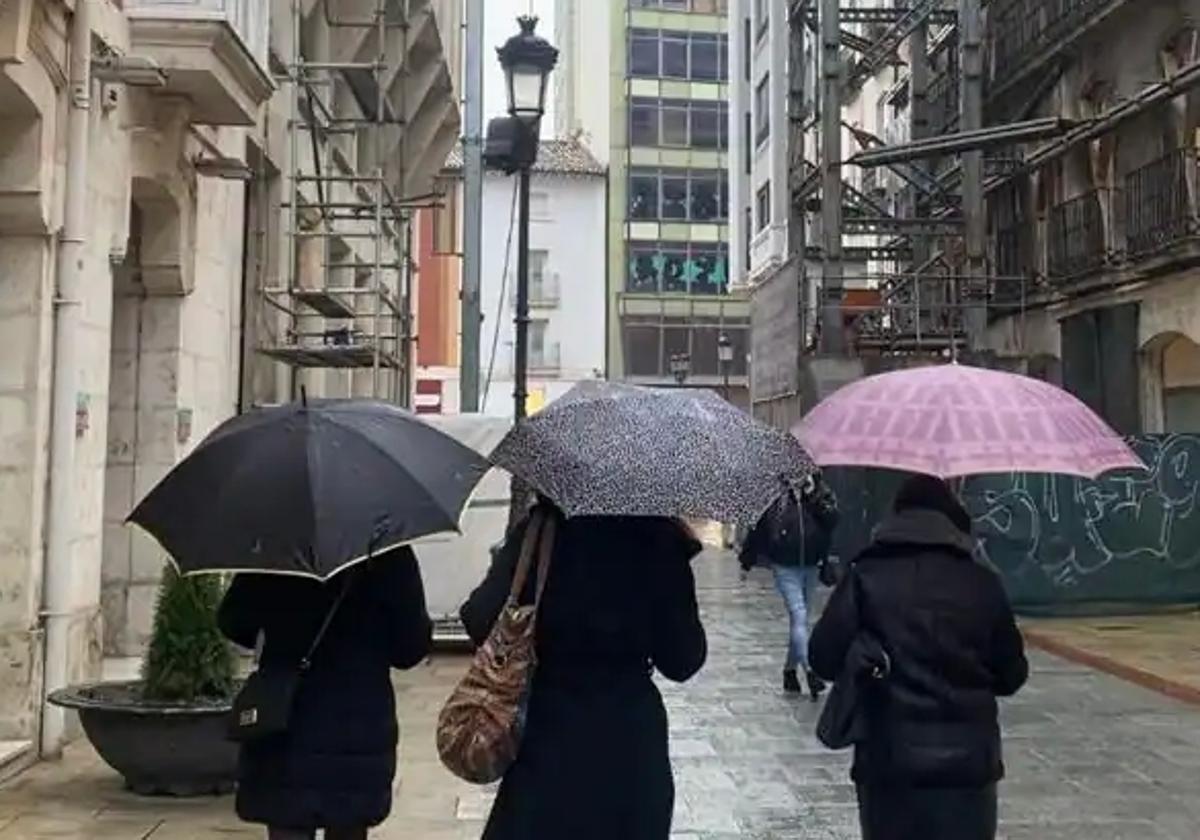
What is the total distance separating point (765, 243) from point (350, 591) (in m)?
31.1

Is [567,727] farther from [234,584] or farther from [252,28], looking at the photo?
[252,28]

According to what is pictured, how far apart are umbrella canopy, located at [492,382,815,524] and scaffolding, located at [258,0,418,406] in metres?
11.9

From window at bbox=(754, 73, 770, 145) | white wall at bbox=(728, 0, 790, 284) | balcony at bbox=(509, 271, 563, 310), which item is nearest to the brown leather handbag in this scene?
white wall at bbox=(728, 0, 790, 284)

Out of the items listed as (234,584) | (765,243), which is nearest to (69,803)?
(234,584)

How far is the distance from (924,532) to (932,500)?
0.44ft

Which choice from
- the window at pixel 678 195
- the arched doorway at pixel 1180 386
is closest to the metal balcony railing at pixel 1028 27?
the arched doorway at pixel 1180 386

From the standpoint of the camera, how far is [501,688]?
398cm

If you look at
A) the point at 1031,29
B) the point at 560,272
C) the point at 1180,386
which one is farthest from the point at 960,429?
the point at 560,272

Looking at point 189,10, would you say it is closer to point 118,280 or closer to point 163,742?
point 118,280

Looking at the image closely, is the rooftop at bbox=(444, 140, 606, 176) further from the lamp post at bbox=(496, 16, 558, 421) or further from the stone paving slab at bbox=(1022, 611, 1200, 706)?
A: the lamp post at bbox=(496, 16, 558, 421)

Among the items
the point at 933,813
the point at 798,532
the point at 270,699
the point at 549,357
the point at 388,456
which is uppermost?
the point at 549,357

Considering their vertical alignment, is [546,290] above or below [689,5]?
below

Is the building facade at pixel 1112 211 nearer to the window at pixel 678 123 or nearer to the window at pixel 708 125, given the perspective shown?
the window at pixel 678 123

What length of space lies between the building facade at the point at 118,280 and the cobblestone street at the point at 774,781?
4.20ft
